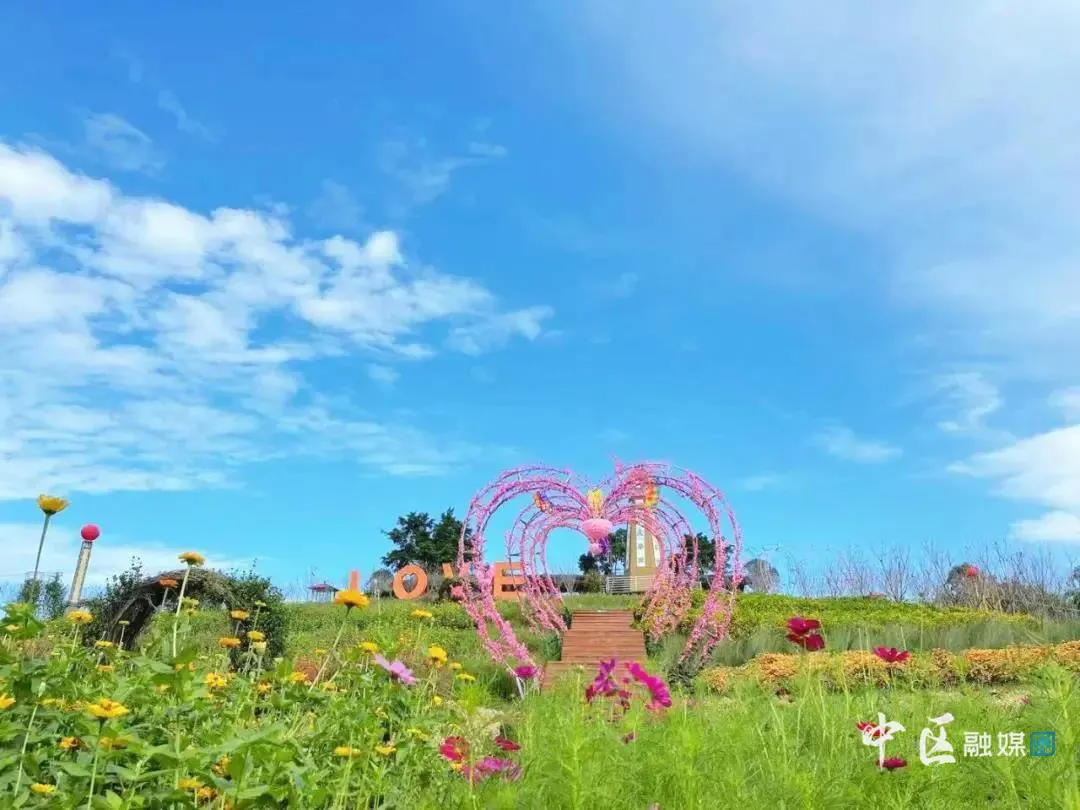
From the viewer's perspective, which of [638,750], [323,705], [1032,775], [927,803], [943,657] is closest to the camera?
[927,803]

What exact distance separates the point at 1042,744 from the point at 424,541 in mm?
32876

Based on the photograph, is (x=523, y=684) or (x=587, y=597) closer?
(x=523, y=684)

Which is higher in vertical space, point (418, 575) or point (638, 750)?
point (418, 575)

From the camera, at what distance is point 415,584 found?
27594 millimetres

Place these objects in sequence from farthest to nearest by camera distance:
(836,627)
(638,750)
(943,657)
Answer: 1. (836,627)
2. (943,657)
3. (638,750)

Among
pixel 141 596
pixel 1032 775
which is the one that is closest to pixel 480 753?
pixel 1032 775

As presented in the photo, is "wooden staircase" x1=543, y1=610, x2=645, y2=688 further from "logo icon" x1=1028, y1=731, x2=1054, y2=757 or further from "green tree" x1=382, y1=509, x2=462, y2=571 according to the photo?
"green tree" x1=382, y1=509, x2=462, y2=571

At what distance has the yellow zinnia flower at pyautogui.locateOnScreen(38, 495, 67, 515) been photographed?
3.44 metres

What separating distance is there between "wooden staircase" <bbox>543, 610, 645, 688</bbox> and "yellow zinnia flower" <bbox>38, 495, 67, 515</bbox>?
6.87 m

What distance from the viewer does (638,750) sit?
3.49 metres

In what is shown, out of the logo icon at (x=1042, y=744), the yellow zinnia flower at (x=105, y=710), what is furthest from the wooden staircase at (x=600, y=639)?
the yellow zinnia flower at (x=105, y=710)

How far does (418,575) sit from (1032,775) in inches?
954

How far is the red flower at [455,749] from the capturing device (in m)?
2.76

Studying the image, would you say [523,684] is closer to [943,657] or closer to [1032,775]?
[943,657]
